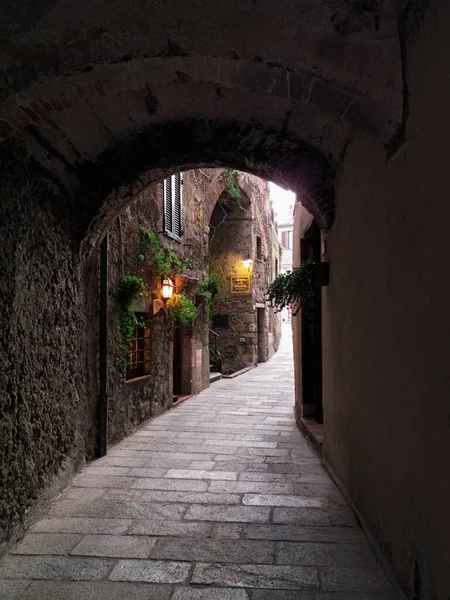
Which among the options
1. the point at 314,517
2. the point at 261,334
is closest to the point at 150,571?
the point at 314,517

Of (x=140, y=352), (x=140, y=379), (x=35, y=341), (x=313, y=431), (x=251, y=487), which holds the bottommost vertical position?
(x=251, y=487)

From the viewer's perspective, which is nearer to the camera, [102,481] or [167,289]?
[102,481]

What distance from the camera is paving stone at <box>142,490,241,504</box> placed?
142 inches

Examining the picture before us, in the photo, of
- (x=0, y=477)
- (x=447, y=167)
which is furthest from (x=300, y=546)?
(x=447, y=167)

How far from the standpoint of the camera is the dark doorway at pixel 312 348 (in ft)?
19.1

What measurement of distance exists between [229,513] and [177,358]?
628 centimetres

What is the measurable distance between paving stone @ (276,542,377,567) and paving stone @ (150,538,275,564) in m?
0.08

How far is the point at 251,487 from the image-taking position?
12.9 ft

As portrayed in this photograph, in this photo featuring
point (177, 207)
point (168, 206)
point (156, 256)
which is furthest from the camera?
point (177, 207)

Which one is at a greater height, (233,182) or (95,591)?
Result: (233,182)

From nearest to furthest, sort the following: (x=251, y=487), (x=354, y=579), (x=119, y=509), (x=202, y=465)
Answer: (x=354, y=579), (x=119, y=509), (x=251, y=487), (x=202, y=465)

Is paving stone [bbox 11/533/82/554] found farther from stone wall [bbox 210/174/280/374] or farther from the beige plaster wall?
stone wall [bbox 210/174/280/374]

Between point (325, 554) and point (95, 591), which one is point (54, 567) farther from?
point (325, 554)

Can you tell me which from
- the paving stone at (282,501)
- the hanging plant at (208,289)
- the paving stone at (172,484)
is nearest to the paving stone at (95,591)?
the paving stone at (282,501)
